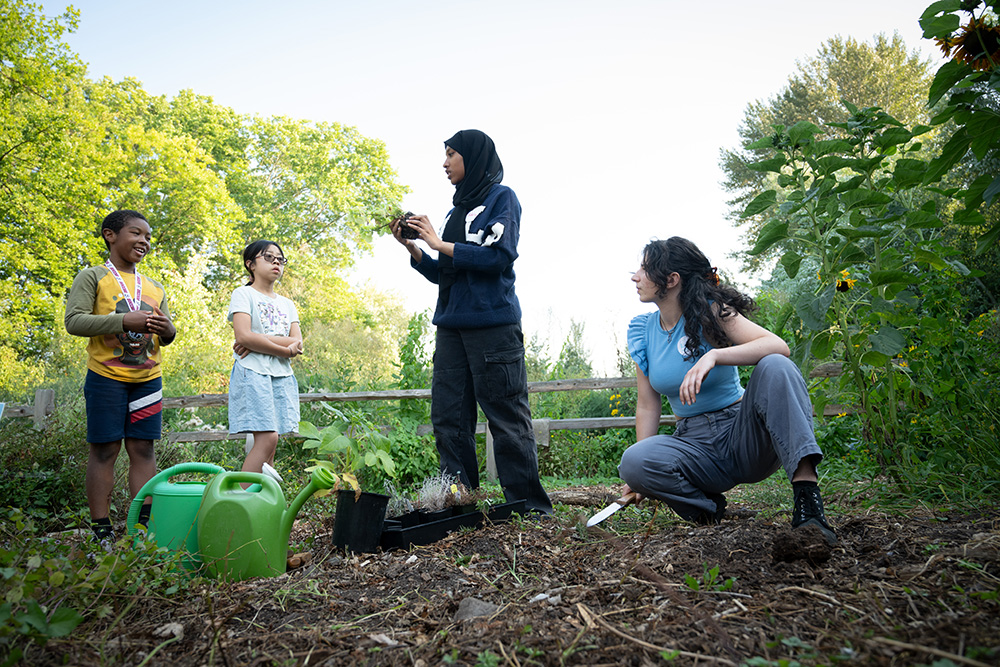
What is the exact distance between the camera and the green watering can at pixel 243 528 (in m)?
1.92

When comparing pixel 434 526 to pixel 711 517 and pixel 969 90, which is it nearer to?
pixel 711 517

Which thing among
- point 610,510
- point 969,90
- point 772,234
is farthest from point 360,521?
point 969,90

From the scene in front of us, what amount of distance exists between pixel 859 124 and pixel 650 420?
149cm

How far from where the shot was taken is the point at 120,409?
2805 mm

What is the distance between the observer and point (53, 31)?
11969 millimetres

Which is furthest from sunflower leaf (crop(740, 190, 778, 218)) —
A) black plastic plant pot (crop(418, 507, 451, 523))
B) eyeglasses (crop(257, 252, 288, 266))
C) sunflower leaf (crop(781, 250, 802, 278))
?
eyeglasses (crop(257, 252, 288, 266))

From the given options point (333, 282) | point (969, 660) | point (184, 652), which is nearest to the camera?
point (969, 660)

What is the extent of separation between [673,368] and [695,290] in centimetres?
33

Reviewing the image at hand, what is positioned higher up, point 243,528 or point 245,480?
point 245,480

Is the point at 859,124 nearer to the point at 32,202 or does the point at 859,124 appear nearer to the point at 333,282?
the point at 32,202

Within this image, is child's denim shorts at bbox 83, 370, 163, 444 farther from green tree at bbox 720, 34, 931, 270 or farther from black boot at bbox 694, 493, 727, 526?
green tree at bbox 720, 34, 931, 270

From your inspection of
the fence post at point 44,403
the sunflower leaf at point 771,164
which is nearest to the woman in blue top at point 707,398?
the sunflower leaf at point 771,164

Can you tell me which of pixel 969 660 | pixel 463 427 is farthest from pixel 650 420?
pixel 969 660

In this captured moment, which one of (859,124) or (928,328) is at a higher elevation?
(859,124)
